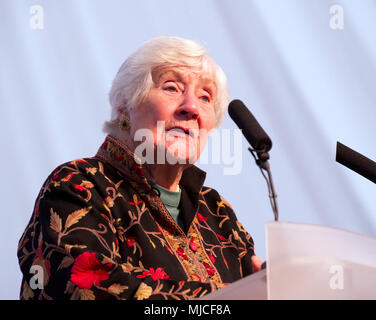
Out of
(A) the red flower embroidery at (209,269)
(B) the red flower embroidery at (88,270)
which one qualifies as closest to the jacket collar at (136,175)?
(A) the red flower embroidery at (209,269)

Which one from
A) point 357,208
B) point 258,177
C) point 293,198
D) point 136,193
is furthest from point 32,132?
point 357,208

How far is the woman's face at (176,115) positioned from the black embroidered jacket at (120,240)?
0.33 feet

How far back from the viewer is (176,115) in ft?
5.44

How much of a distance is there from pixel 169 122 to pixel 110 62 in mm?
753

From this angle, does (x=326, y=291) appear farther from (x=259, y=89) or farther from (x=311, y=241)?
(x=259, y=89)

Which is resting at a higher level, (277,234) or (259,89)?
(259,89)

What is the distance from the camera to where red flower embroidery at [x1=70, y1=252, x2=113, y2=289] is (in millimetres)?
1186

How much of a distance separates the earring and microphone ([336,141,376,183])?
678 millimetres

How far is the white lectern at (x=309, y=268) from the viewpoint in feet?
2.92

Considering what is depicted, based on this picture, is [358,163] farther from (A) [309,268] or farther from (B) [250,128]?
(A) [309,268]

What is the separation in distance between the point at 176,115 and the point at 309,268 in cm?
84

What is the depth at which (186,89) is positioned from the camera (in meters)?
1.70

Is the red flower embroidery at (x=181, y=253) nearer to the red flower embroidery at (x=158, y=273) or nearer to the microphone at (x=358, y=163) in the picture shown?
the red flower embroidery at (x=158, y=273)
